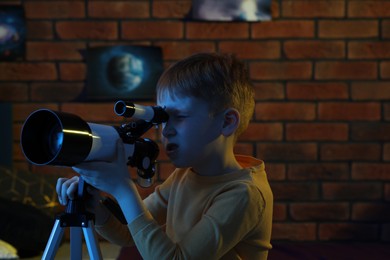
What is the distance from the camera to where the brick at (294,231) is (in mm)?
2318

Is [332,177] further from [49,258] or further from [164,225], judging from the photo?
[49,258]

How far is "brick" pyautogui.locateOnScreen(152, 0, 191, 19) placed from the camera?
226cm

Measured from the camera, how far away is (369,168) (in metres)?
2.30

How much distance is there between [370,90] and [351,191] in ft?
1.42

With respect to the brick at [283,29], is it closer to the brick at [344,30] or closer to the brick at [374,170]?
the brick at [344,30]

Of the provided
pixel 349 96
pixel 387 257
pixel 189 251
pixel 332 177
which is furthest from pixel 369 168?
pixel 189 251

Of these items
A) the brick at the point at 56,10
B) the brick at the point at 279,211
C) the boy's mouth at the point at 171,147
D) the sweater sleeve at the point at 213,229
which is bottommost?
the brick at the point at 279,211

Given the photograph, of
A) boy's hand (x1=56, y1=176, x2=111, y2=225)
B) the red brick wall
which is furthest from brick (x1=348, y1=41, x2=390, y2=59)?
boy's hand (x1=56, y1=176, x2=111, y2=225)

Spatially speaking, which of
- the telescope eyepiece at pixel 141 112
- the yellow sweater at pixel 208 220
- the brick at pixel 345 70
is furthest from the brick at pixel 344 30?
the telescope eyepiece at pixel 141 112

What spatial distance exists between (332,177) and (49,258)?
1.52 meters

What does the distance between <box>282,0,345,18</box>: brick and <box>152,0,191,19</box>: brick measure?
1.35 feet

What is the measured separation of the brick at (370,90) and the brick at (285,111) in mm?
188

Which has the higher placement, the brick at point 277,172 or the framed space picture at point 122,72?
the framed space picture at point 122,72

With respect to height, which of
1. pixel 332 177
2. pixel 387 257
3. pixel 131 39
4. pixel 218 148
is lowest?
pixel 387 257
